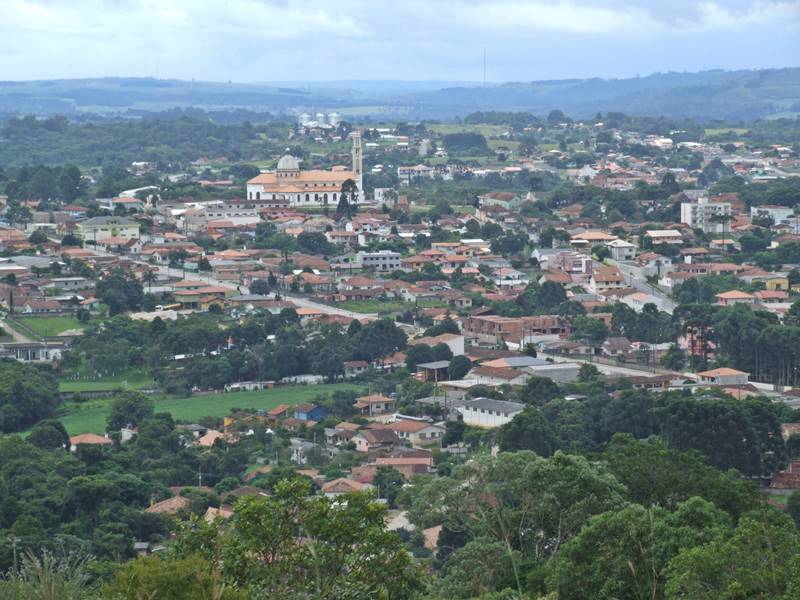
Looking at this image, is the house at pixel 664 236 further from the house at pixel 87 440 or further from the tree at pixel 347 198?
the house at pixel 87 440

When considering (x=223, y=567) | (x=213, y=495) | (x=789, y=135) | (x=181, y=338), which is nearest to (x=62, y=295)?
(x=181, y=338)

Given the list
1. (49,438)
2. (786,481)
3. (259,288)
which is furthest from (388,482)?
(259,288)

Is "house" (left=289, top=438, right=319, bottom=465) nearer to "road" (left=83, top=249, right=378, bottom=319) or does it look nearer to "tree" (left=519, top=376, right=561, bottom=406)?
"tree" (left=519, top=376, right=561, bottom=406)

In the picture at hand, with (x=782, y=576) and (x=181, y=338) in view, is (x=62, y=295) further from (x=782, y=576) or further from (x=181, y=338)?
(x=782, y=576)

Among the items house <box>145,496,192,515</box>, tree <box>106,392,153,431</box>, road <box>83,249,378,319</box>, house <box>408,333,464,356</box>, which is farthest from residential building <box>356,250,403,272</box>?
house <box>145,496,192,515</box>

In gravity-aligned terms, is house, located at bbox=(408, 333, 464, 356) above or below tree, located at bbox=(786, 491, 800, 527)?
below

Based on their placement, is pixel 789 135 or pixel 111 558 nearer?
pixel 111 558

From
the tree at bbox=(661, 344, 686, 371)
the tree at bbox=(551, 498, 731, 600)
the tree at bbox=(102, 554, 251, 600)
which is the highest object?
the tree at bbox=(102, 554, 251, 600)

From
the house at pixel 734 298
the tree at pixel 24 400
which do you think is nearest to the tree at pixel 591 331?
the house at pixel 734 298
